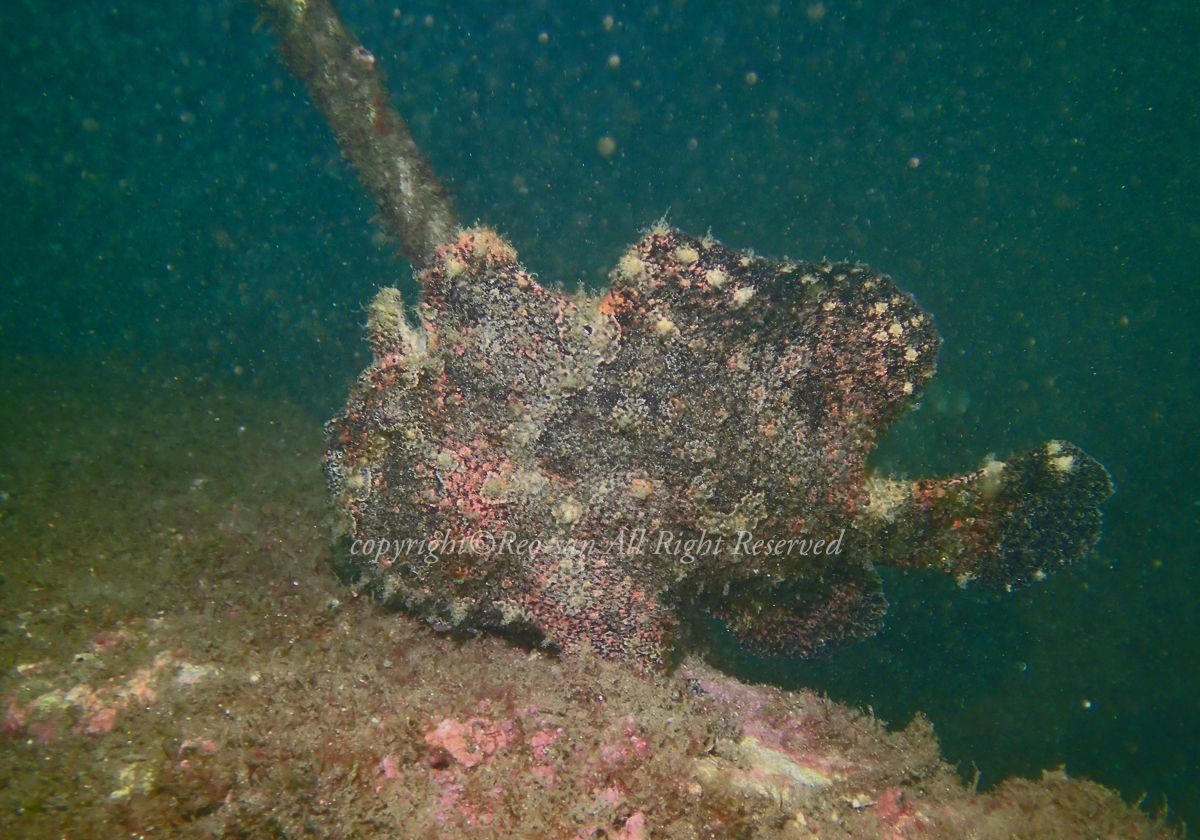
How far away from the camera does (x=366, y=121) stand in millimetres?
5105

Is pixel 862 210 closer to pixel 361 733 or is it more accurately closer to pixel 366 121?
pixel 366 121

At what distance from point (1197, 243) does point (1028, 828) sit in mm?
16957

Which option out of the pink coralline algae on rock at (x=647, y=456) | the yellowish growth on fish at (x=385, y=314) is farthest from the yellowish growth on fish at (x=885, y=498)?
the yellowish growth on fish at (x=385, y=314)

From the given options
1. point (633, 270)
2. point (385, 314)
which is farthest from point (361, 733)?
point (633, 270)

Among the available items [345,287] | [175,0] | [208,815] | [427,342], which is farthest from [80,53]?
[208,815]

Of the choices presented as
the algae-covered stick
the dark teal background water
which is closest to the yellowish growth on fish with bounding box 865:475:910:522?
the algae-covered stick

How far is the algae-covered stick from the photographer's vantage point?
16.4 feet

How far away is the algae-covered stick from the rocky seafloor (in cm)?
323

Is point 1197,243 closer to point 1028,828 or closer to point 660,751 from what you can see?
point 1028,828

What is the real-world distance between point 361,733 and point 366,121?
518cm

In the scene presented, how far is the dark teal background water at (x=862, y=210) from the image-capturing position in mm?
9648

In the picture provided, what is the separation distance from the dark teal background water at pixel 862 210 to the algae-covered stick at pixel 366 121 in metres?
5.36

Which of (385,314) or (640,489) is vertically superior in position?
(385,314)

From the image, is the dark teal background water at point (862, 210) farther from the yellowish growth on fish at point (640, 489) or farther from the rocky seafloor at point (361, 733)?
the yellowish growth on fish at point (640, 489)
